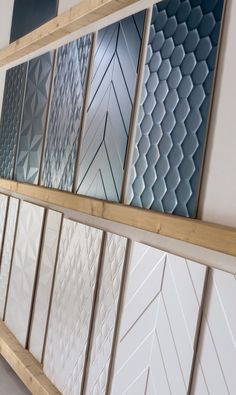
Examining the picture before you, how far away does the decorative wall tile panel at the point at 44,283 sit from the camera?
2.69m

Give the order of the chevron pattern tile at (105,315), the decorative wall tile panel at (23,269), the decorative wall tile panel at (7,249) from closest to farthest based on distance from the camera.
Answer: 1. the chevron pattern tile at (105,315)
2. the decorative wall tile panel at (23,269)
3. the decorative wall tile panel at (7,249)

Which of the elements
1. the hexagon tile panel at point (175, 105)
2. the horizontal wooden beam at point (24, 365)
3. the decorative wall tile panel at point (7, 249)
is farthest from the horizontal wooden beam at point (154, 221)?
the horizontal wooden beam at point (24, 365)

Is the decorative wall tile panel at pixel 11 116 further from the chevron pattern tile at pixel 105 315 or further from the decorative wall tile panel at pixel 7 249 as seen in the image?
the chevron pattern tile at pixel 105 315

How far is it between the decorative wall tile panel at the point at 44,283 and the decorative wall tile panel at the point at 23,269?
0.27 feet

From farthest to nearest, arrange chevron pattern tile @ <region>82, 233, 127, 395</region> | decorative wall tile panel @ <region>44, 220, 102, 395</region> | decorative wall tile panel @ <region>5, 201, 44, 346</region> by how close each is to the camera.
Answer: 1. decorative wall tile panel @ <region>5, 201, 44, 346</region>
2. decorative wall tile panel @ <region>44, 220, 102, 395</region>
3. chevron pattern tile @ <region>82, 233, 127, 395</region>

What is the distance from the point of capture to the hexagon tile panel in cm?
169

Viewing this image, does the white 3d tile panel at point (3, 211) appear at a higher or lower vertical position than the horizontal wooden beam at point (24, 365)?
higher

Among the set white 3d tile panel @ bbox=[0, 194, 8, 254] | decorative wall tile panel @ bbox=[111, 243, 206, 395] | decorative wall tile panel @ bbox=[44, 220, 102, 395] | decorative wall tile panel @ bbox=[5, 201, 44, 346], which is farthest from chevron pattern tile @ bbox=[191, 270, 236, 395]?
white 3d tile panel @ bbox=[0, 194, 8, 254]

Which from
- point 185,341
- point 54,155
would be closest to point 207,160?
point 185,341

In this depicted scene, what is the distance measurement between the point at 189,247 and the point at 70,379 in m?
1.09

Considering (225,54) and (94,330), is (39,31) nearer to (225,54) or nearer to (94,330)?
(225,54)

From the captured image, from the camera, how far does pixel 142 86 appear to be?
2.04 metres

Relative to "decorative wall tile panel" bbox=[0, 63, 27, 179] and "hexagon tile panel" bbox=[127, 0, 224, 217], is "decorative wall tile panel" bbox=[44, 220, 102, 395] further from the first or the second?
"decorative wall tile panel" bbox=[0, 63, 27, 179]

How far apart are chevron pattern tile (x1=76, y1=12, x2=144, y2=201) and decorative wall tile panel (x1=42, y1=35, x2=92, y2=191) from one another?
0.11m
